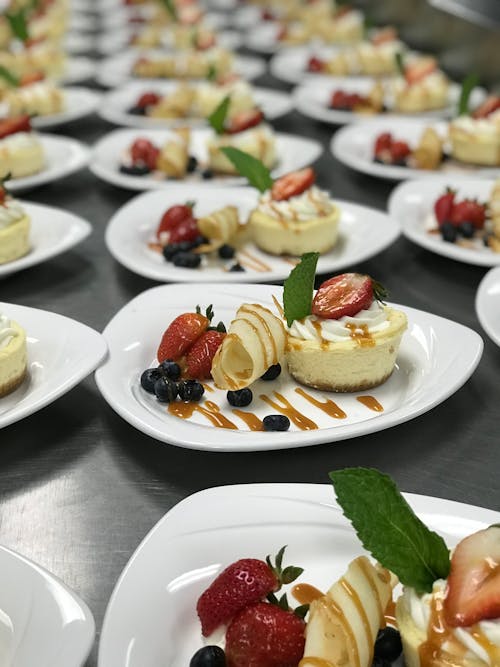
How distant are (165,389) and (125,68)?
3.55 metres

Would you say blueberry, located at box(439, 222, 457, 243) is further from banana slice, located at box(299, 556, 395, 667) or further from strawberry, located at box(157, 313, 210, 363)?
banana slice, located at box(299, 556, 395, 667)

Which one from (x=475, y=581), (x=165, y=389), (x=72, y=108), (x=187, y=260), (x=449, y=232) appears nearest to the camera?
(x=475, y=581)

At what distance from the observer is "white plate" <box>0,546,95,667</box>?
3.60 ft

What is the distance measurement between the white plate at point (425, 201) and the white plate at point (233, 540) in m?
1.24

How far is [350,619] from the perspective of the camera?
1.13 meters

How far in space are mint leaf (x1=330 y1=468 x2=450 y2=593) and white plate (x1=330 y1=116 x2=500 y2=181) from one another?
2.08 metres

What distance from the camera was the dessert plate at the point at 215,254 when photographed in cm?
233

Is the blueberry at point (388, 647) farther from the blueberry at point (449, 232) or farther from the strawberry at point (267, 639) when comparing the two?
the blueberry at point (449, 232)

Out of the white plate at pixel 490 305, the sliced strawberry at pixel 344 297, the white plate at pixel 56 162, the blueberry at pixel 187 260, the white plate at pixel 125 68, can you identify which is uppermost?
the sliced strawberry at pixel 344 297

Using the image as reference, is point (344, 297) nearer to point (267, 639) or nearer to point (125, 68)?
point (267, 639)

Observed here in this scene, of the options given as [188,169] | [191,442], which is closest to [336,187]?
[188,169]

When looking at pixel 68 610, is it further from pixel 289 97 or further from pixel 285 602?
pixel 289 97

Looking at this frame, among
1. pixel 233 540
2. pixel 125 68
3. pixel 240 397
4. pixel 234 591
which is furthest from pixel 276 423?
pixel 125 68

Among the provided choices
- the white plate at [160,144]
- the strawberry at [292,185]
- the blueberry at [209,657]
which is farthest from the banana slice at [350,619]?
the white plate at [160,144]
